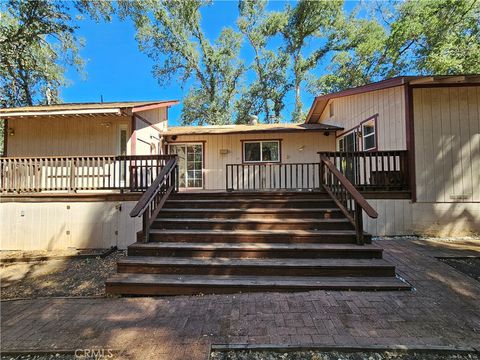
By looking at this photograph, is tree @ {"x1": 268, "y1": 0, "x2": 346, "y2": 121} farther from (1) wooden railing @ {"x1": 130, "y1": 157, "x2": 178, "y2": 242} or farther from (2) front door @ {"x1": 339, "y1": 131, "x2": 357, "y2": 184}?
(1) wooden railing @ {"x1": 130, "y1": 157, "x2": 178, "y2": 242}

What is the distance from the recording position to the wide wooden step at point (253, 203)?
17.4 ft

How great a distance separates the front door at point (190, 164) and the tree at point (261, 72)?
36.7 ft

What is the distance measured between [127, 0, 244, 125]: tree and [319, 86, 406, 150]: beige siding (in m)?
12.9

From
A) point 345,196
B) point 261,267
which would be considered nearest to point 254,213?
point 261,267

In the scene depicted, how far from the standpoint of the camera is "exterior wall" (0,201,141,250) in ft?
20.1

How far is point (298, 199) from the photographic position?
5480 millimetres

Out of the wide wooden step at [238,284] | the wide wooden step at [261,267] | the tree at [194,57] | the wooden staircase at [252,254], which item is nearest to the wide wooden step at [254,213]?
the wooden staircase at [252,254]

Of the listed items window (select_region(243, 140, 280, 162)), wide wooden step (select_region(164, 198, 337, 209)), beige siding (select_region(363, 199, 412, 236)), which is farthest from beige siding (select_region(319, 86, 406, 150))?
window (select_region(243, 140, 280, 162))

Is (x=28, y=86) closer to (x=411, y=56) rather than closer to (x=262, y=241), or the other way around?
(x=262, y=241)

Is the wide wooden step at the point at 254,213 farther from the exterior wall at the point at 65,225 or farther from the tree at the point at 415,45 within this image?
the tree at the point at 415,45

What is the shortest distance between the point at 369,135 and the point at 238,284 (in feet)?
21.3

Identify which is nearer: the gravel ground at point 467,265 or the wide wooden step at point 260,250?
the gravel ground at point 467,265
